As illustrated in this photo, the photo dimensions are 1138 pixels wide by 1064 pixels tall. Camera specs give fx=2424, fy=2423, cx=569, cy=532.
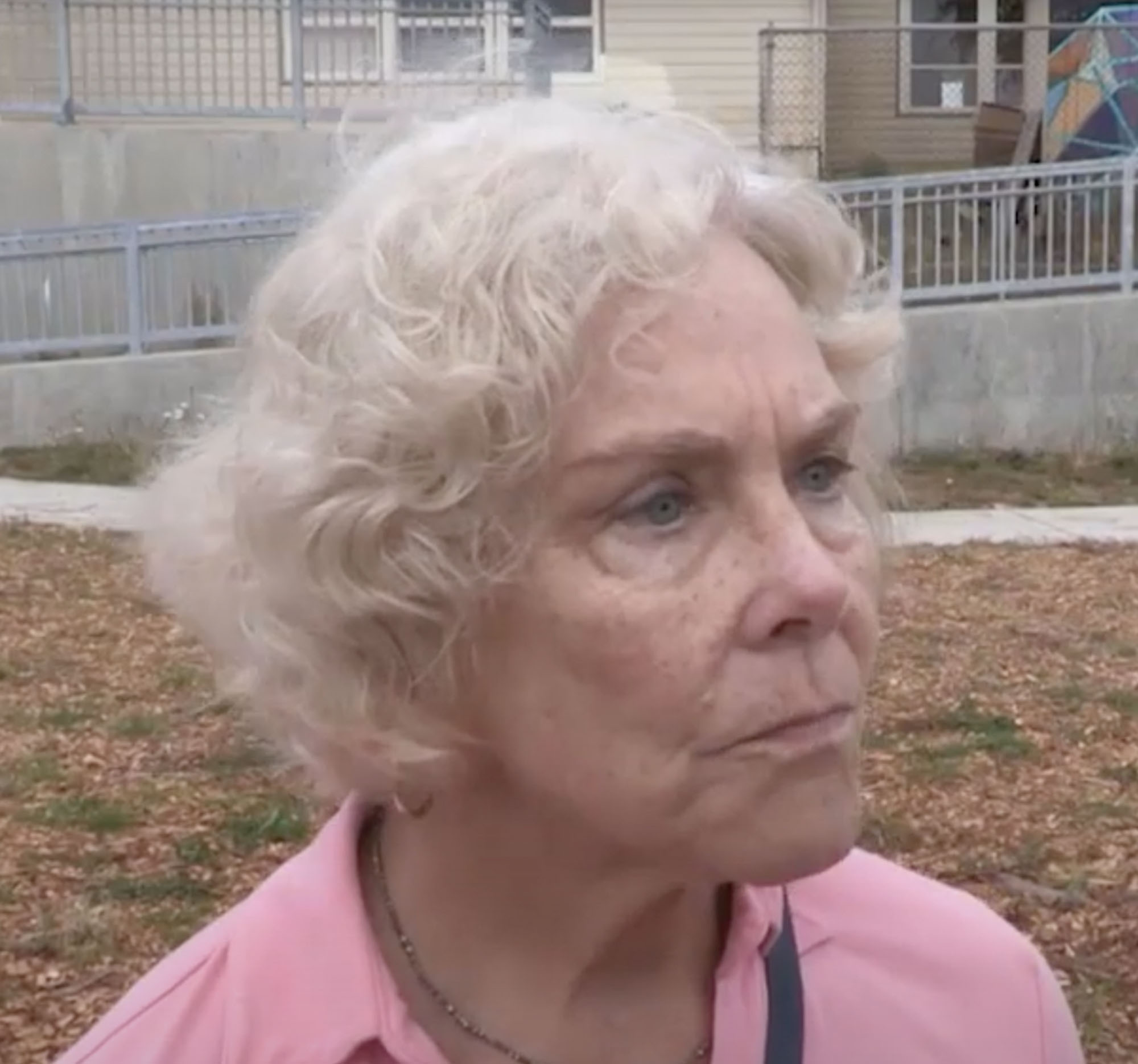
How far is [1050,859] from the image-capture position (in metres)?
5.42

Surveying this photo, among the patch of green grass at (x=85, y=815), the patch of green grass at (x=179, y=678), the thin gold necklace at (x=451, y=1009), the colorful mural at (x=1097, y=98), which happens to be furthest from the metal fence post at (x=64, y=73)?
the thin gold necklace at (x=451, y=1009)

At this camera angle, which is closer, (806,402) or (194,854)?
(806,402)

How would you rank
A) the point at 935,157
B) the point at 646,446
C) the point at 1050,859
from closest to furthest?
the point at 646,446
the point at 1050,859
the point at 935,157

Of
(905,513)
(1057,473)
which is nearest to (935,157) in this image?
(1057,473)

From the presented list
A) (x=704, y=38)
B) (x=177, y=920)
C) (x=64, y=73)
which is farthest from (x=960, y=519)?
(x=704, y=38)

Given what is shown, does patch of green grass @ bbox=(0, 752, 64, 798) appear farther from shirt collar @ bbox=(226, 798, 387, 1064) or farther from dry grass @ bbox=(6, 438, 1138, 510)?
dry grass @ bbox=(6, 438, 1138, 510)

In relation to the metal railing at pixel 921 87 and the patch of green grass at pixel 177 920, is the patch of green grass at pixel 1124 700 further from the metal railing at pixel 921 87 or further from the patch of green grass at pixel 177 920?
the metal railing at pixel 921 87

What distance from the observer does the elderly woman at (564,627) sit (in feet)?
5.56

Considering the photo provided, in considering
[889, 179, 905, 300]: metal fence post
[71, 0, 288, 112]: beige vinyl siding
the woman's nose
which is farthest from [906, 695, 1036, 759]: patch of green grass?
[71, 0, 288, 112]: beige vinyl siding

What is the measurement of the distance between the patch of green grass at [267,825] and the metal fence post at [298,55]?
431 inches

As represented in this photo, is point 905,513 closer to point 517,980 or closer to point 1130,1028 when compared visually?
point 517,980

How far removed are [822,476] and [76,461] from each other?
11424mm

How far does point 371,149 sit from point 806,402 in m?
0.46

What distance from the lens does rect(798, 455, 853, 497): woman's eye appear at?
1.78 metres
